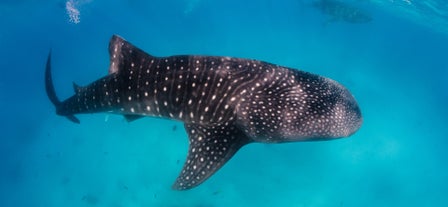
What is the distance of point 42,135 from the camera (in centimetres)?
1742

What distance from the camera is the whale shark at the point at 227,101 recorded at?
15.1ft

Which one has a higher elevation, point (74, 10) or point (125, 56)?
point (125, 56)

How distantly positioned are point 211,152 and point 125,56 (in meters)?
1.99

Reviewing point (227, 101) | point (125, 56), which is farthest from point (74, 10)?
point (227, 101)

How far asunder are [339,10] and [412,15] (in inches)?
314

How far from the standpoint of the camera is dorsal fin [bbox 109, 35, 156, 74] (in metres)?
5.20

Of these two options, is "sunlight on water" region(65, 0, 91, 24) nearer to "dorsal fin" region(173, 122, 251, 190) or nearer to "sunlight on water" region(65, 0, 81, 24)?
"sunlight on water" region(65, 0, 81, 24)

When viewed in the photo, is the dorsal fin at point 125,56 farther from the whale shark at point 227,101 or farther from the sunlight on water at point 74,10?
the sunlight on water at point 74,10

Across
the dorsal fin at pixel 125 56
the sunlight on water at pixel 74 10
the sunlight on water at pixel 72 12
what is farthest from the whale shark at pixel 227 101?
the sunlight on water at pixel 72 12

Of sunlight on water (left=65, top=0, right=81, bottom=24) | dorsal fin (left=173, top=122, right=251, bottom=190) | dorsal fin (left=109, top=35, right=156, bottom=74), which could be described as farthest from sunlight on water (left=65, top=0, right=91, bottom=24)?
dorsal fin (left=173, top=122, right=251, bottom=190)

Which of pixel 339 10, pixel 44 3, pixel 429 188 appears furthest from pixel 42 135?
pixel 339 10

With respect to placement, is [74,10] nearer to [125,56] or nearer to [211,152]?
[125,56]

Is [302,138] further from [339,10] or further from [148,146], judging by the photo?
[339,10]

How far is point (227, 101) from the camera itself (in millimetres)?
4816
